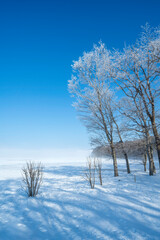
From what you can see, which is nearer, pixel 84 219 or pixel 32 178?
pixel 84 219

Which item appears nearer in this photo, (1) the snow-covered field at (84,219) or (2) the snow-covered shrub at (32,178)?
(1) the snow-covered field at (84,219)

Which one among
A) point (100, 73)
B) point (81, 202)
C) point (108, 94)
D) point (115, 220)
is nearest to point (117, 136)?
point (108, 94)

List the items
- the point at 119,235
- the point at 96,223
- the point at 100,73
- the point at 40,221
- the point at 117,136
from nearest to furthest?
1. the point at 119,235
2. the point at 96,223
3. the point at 40,221
4. the point at 100,73
5. the point at 117,136

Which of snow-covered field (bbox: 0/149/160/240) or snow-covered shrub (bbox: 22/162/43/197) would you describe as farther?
snow-covered shrub (bbox: 22/162/43/197)

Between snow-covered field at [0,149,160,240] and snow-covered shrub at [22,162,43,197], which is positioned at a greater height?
snow-covered shrub at [22,162,43,197]

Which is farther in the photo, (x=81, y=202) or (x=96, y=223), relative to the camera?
(x=81, y=202)

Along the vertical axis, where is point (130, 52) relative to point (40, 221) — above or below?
above

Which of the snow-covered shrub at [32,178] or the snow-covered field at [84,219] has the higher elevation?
the snow-covered shrub at [32,178]

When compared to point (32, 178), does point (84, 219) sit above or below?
below

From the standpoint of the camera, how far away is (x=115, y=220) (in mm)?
3051

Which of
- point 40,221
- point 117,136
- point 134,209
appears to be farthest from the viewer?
point 117,136

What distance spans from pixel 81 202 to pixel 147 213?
1.99m

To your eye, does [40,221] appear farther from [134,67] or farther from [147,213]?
A: [134,67]

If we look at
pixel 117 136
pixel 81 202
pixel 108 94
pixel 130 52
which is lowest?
pixel 81 202
